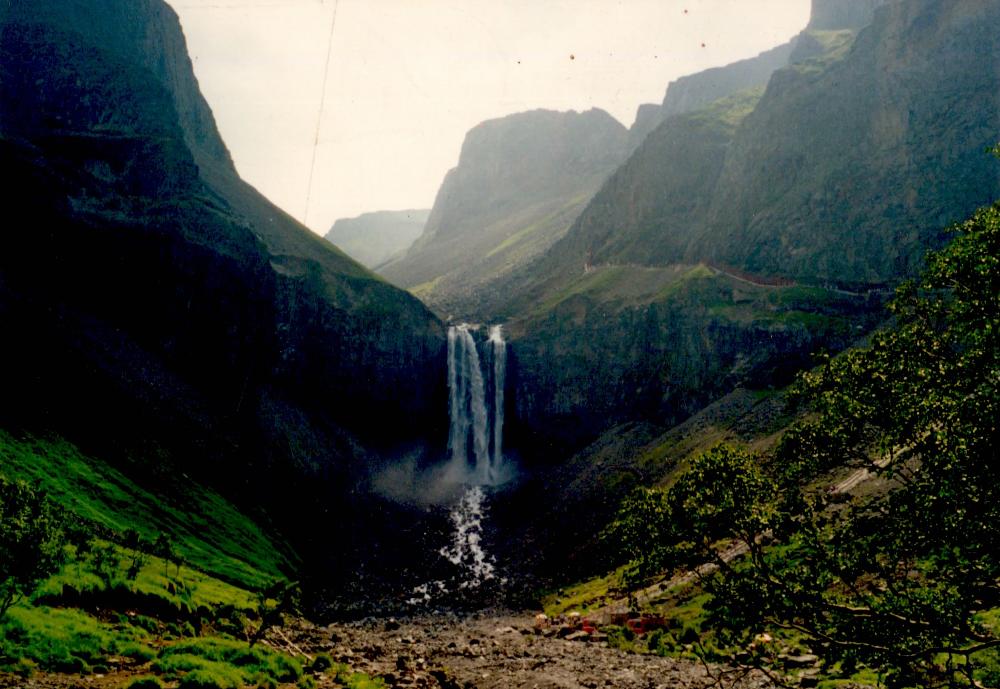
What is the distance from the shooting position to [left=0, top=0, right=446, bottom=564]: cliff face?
176 feet

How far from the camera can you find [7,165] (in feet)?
189

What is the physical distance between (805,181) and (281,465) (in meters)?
109

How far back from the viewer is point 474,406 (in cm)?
9469

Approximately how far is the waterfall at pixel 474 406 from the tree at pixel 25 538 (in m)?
73.7

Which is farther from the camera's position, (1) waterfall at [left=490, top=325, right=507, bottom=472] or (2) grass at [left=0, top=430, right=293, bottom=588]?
(1) waterfall at [left=490, top=325, right=507, bottom=472]

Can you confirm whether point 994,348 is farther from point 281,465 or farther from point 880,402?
point 281,465

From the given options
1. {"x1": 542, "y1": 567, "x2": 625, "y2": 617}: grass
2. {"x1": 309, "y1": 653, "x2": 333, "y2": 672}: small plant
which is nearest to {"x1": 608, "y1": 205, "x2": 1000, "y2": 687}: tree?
{"x1": 309, "y1": 653, "x2": 333, "y2": 672}: small plant

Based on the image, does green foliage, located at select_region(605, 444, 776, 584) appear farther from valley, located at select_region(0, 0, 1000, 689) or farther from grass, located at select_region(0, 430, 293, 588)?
grass, located at select_region(0, 430, 293, 588)

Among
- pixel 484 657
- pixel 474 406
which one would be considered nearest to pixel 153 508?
pixel 484 657

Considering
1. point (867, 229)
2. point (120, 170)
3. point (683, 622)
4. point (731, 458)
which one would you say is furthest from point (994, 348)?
point (867, 229)

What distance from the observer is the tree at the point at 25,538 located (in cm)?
1545

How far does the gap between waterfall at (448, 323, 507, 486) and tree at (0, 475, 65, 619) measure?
73728 mm

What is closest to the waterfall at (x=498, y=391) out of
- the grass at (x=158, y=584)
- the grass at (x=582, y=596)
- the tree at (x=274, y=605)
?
the grass at (x=582, y=596)

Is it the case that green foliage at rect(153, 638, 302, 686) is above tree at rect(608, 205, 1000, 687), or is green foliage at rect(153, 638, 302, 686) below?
below
